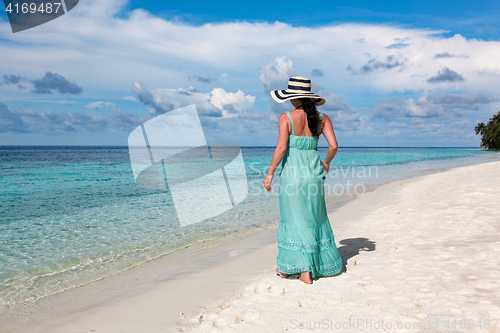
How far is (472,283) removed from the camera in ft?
10.5

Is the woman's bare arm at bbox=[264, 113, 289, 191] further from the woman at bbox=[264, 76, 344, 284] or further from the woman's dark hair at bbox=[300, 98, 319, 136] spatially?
the woman's dark hair at bbox=[300, 98, 319, 136]

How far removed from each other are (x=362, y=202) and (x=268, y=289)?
7774 mm

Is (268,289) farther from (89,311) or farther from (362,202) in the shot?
(362,202)

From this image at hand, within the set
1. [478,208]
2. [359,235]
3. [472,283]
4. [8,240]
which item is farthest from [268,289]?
[8,240]

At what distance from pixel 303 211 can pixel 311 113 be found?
1182mm

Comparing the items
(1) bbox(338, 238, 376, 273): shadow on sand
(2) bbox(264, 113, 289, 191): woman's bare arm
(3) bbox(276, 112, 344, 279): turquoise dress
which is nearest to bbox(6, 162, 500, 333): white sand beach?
(1) bbox(338, 238, 376, 273): shadow on sand

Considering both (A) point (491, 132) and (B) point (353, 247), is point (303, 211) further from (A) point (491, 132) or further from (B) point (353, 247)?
(A) point (491, 132)

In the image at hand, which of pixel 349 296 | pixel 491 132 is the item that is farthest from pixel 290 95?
pixel 491 132

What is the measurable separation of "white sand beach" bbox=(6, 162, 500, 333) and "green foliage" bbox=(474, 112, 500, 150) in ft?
261

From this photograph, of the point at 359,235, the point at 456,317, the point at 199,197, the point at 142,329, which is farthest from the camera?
the point at 199,197

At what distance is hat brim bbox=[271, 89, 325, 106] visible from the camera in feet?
11.6

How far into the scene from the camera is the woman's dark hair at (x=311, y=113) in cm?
355

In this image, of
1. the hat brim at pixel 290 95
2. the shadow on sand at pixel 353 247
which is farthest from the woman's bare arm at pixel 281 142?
the shadow on sand at pixel 353 247

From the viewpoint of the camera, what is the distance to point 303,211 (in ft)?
11.9
